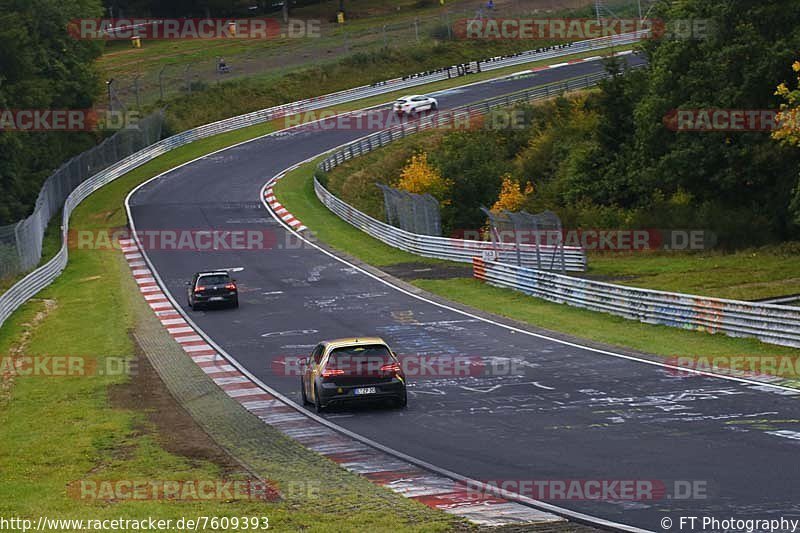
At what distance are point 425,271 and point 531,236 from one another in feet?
14.5

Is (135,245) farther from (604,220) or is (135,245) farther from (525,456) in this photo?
(525,456)

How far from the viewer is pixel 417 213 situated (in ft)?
174

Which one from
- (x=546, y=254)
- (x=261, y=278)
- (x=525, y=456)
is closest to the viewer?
(x=525, y=456)

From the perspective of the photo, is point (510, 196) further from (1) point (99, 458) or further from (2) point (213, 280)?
(1) point (99, 458)

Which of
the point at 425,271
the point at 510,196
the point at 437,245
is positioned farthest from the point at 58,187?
the point at 425,271

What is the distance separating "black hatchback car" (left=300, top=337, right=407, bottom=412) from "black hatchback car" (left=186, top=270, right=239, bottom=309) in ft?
57.5

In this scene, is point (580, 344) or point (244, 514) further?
point (580, 344)

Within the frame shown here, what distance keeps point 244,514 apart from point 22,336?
23.9m

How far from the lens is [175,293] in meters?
44.3

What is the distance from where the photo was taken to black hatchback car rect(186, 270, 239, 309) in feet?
132

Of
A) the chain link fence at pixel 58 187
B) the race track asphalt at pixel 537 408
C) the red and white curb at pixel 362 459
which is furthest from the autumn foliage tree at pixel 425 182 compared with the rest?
the red and white curb at pixel 362 459

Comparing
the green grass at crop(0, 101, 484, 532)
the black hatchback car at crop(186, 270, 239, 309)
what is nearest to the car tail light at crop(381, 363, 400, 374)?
the green grass at crop(0, 101, 484, 532)

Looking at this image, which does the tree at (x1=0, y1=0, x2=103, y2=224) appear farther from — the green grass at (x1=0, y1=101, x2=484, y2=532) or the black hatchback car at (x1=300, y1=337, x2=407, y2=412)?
the black hatchback car at (x1=300, y1=337, x2=407, y2=412)

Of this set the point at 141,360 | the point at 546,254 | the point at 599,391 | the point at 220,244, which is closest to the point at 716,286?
the point at 546,254
